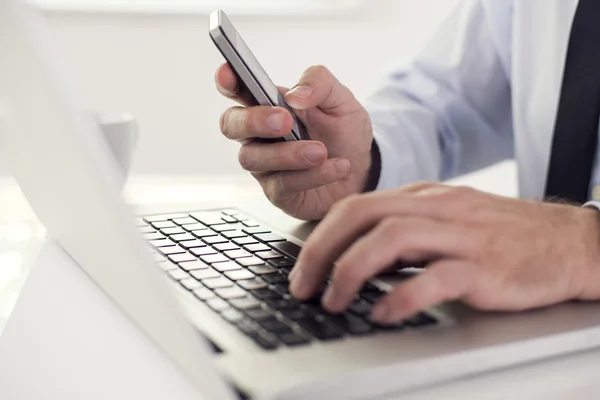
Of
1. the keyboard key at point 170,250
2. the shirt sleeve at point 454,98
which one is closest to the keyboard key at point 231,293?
the keyboard key at point 170,250

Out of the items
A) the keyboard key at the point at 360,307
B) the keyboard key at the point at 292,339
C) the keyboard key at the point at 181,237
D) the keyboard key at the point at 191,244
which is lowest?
the keyboard key at the point at 181,237

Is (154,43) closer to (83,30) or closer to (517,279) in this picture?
(83,30)

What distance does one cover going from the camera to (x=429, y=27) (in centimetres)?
274

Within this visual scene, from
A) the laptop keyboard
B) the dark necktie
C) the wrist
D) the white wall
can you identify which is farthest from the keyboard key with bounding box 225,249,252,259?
the white wall

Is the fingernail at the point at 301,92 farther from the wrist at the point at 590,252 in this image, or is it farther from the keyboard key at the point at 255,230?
the wrist at the point at 590,252

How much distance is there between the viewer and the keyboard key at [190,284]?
1.38ft

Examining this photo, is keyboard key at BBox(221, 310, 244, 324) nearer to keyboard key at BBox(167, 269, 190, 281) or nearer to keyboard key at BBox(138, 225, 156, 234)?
keyboard key at BBox(167, 269, 190, 281)

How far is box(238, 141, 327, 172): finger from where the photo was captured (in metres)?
0.60

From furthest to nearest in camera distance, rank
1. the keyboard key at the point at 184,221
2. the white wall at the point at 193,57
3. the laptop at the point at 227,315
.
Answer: the white wall at the point at 193,57 → the keyboard key at the point at 184,221 → the laptop at the point at 227,315

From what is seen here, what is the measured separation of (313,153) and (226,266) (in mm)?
165

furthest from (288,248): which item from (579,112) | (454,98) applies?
(454,98)

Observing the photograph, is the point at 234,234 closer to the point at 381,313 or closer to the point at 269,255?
the point at 269,255

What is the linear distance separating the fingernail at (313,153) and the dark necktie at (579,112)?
0.86 feet

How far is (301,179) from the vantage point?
2.08 feet
